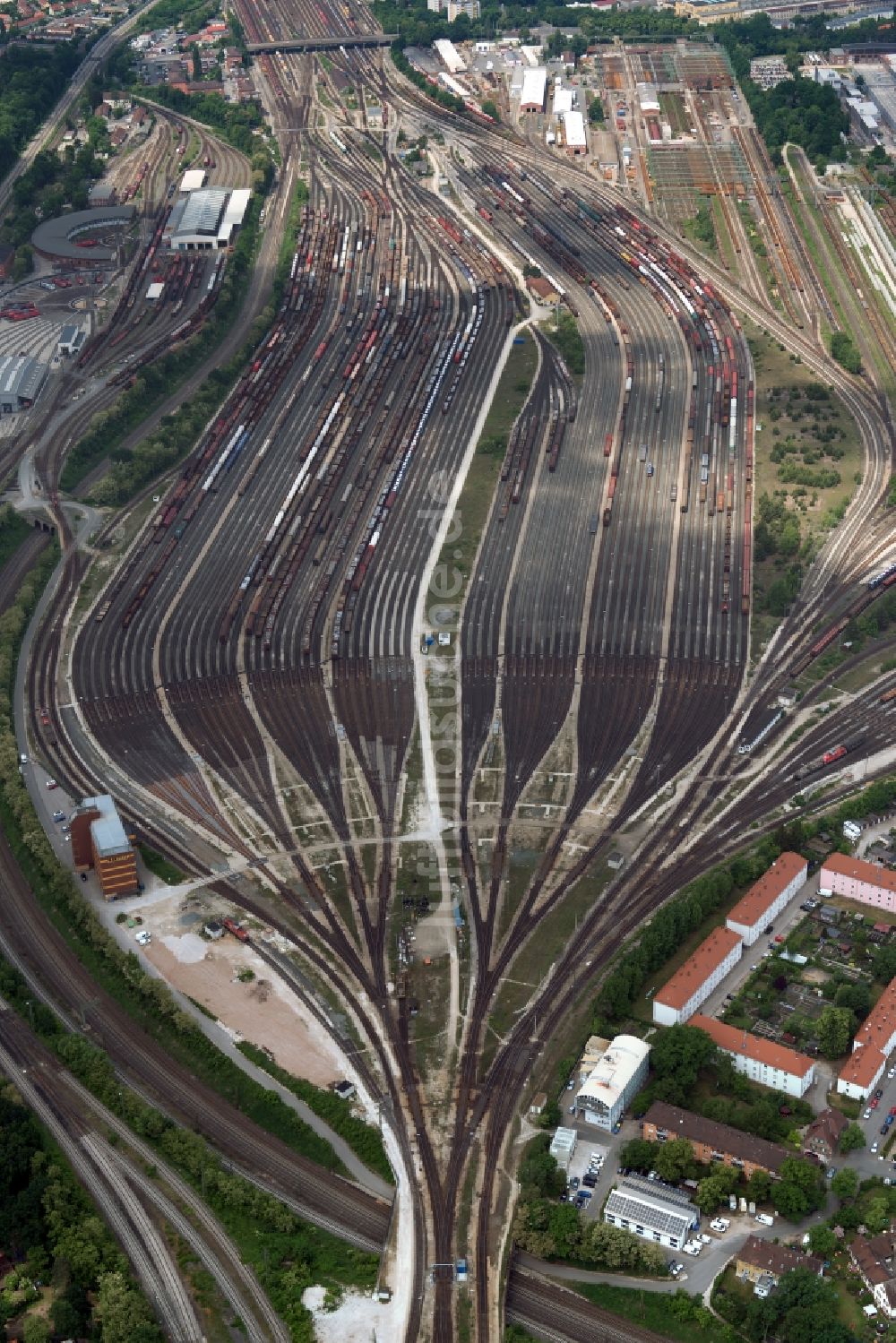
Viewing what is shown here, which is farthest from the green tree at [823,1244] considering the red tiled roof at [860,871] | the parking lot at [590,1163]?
the red tiled roof at [860,871]

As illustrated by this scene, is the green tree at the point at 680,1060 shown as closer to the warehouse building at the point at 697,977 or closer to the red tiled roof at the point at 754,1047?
the red tiled roof at the point at 754,1047

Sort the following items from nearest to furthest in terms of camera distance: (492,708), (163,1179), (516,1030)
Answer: (163,1179) < (516,1030) < (492,708)

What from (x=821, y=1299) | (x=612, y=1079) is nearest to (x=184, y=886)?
(x=612, y=1079)

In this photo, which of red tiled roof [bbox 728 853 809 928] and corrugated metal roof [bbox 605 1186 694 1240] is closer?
corrugated metal roof [bbox 605 1186 694 1240]

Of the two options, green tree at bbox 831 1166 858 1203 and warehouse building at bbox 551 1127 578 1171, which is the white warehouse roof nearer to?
warehouse building at bbox 551 1127 578 1171

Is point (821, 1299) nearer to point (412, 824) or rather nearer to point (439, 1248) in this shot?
point (439, 1248)

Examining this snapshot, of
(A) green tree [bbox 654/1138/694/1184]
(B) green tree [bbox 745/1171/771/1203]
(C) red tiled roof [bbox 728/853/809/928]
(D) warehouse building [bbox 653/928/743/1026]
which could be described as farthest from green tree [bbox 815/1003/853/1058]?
(A) green tree [bbox 654/1138/694/1184]
